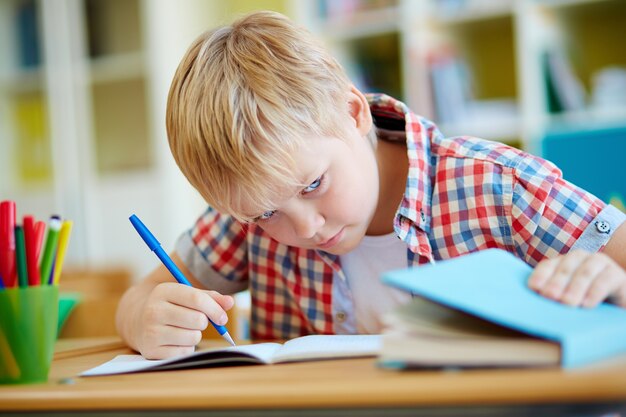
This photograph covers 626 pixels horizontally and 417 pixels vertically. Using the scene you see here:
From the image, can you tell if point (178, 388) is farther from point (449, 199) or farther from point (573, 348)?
point (449, 199)

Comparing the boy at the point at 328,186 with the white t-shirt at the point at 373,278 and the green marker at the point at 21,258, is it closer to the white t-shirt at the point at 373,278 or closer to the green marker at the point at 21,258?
the white t-shirt at the point at 373,278

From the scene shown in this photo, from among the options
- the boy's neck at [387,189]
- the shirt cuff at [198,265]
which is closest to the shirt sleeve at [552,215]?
the boy's neck at [387,189]

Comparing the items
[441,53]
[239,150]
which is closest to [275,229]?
[239,150]

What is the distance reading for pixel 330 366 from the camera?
0.81 metres

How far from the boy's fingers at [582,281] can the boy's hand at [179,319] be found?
16.9 inches

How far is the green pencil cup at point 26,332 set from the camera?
86 centimetres

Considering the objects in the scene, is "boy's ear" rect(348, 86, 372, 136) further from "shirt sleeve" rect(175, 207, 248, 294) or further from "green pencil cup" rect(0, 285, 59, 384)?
"green pencil cup" rect(0, 285, 59, 384)

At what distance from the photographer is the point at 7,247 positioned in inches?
34.0

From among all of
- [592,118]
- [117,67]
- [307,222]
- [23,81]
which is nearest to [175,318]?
[307,222]

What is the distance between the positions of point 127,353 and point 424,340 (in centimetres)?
58

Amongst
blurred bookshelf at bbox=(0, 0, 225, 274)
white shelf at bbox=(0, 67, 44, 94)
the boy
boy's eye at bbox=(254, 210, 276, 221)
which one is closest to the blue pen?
the boy

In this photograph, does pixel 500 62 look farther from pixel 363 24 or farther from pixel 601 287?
pixel 601 287

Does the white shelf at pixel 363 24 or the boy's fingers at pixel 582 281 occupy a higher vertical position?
the white shelf at pixel 363 24

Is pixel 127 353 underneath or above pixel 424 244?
underneath
